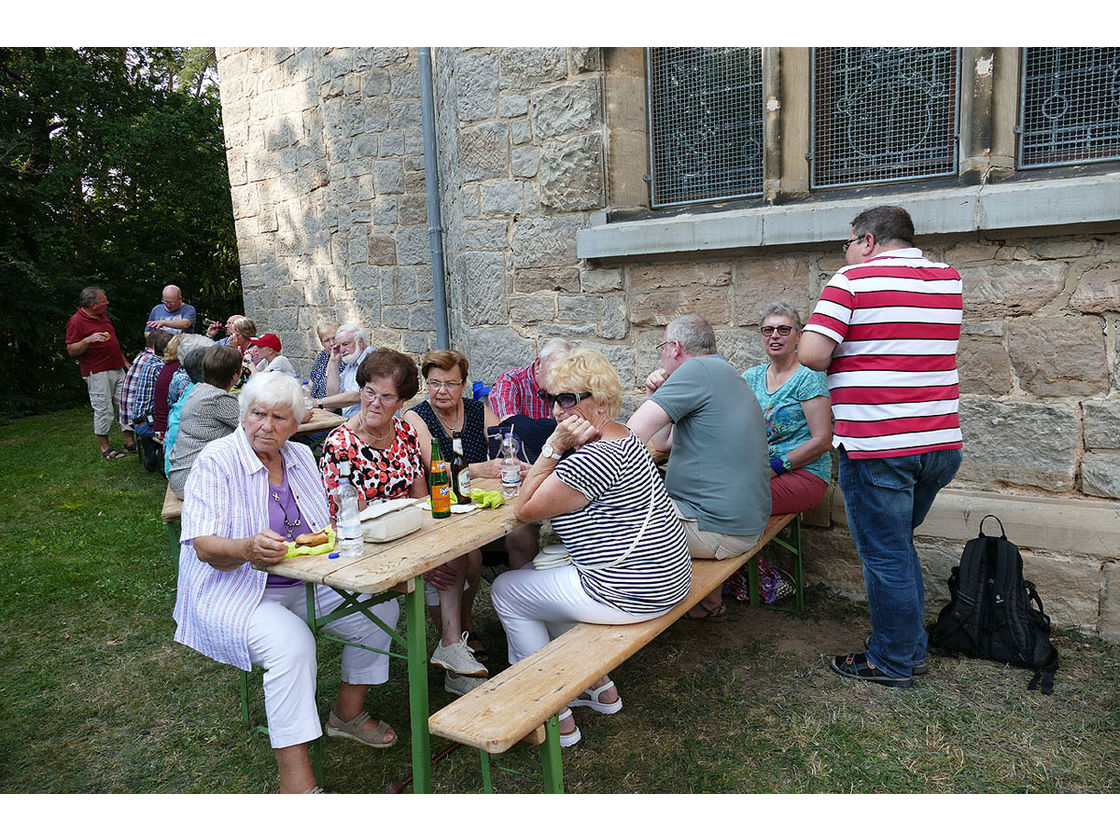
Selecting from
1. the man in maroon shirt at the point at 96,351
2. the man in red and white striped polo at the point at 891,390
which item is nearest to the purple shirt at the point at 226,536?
the man in red and white striped polo at the point at 891,390

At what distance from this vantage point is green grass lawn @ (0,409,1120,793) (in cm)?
271

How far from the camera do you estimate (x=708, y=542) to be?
10.8 ft

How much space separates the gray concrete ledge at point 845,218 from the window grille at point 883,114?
7.1 inches

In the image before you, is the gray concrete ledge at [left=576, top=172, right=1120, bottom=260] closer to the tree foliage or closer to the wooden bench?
the wooden bench

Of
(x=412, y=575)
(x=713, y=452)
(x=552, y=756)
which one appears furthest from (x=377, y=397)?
(x=552, y=756)

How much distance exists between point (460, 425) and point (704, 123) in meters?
2.11

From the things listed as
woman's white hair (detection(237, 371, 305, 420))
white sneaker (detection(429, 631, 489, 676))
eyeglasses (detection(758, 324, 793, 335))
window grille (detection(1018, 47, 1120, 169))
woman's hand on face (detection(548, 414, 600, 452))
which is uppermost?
window grille (detection(1018, 47, 1120, 169))

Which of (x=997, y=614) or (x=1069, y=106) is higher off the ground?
(x=1069, y=106)

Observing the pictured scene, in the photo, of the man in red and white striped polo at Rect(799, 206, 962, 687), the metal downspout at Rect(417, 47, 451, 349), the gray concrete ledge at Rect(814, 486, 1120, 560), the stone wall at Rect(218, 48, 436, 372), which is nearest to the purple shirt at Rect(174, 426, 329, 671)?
the man in red and white striped polo at Rect(799, 206, 962, 687)

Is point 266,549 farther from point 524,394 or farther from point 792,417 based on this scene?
point 792,417

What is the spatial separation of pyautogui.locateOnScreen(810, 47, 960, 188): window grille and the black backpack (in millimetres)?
1755

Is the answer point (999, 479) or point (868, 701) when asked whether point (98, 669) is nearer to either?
point (868, 701)

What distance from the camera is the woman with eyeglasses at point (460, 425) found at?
3604 mm
